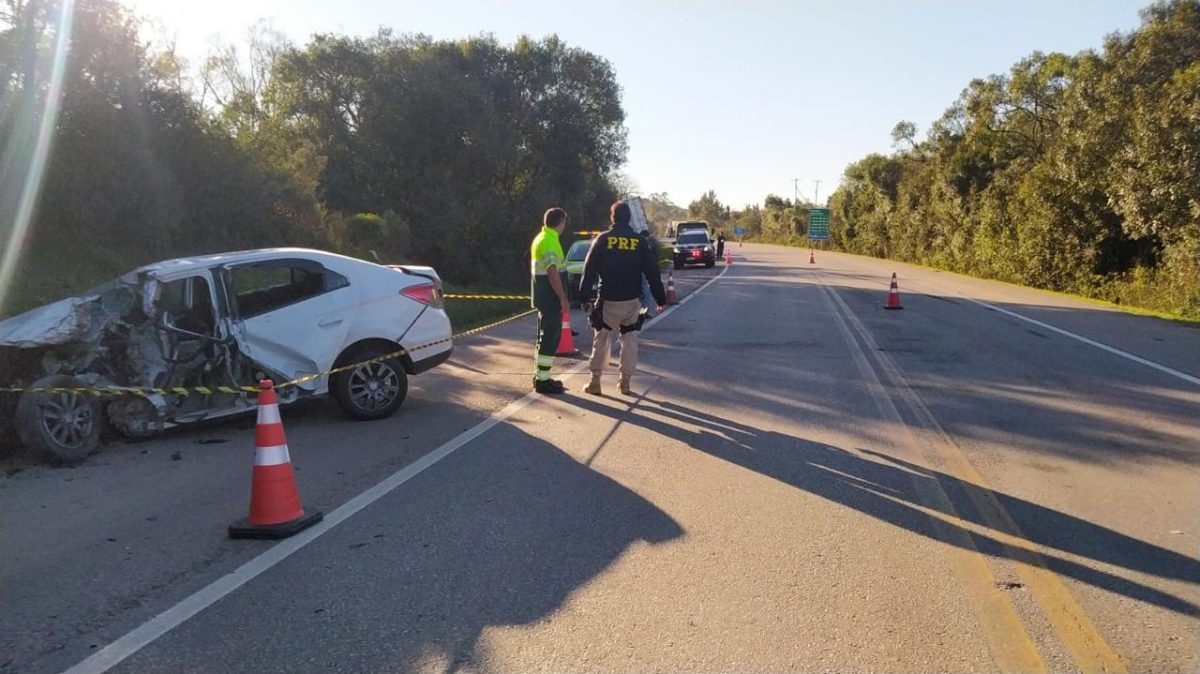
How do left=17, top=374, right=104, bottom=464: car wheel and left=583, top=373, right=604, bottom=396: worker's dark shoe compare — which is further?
left=583, top=373, right=604, bottom=396: worker's dark shoe

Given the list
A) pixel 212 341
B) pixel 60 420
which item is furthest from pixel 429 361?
pixel 60 420

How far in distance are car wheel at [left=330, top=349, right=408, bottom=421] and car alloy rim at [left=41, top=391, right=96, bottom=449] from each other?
6.62 ft

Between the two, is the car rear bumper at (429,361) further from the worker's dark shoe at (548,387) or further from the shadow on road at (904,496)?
the shadow on road at (904,496)

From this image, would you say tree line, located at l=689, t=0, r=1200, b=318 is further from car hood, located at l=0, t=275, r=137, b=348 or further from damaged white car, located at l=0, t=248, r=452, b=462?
car hood, located at l=0, t=275, r=137, b=348

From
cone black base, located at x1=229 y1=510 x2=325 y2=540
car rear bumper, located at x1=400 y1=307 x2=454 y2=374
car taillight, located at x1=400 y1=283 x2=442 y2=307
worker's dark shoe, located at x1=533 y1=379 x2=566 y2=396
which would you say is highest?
car taillight, located at x1=400 y1=283 x2=442 y2=307

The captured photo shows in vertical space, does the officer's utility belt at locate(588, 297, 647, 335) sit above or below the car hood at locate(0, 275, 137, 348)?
below

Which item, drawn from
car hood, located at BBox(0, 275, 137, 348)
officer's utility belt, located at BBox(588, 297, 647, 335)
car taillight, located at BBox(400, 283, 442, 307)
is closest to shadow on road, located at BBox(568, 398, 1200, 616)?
officer's utility belt, located at BBox(588, 297, 647, 335)

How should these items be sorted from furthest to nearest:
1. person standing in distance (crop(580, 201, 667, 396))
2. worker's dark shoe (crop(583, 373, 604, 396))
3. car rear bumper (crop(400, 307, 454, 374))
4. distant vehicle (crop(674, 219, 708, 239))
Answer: distant vehicle (crop(674, 219, 708, 239)) → worker's dark shoe (crop(583, 373, 604, 396)) → person standing in distance (crop(580, 201, 667, 396)) → car rear bumper (crop(400, 307, 454, 374))

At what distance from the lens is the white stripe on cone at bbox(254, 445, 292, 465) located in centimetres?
545

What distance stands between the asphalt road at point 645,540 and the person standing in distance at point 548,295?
372mm

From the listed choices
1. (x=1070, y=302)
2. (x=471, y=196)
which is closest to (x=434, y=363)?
(x=1070, y=302)

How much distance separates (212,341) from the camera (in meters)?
7.66

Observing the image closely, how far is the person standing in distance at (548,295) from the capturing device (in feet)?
32.2

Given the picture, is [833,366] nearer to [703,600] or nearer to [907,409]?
[907,409]
